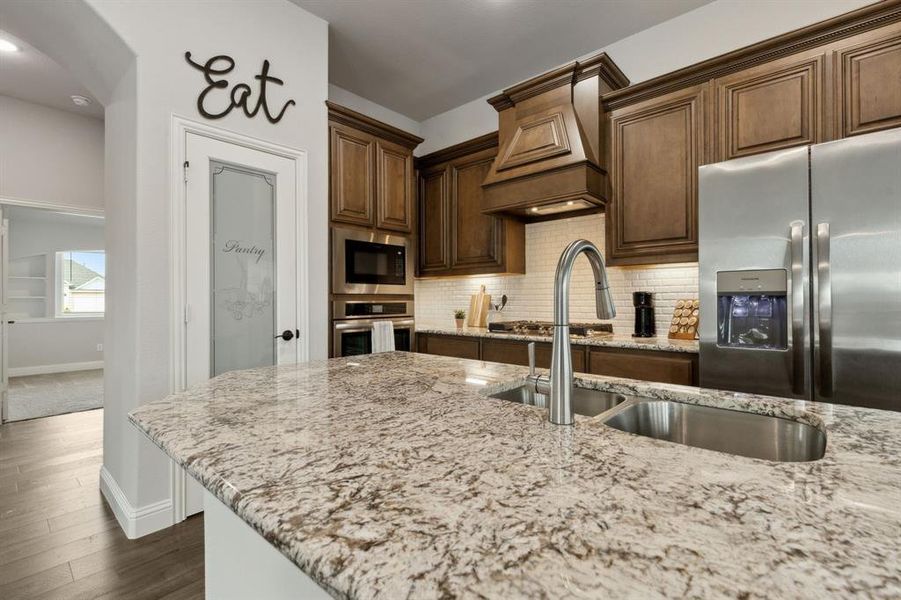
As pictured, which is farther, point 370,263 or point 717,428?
point 370,263

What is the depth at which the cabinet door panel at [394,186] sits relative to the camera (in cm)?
357

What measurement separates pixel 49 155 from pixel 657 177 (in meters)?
5.54

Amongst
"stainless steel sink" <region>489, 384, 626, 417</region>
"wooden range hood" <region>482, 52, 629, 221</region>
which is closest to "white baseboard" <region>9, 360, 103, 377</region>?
"wooden range hood" <region>482, 52, 629, 221</region>

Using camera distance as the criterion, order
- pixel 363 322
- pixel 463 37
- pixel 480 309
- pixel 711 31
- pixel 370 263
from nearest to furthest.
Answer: pixel 711 31
pixel 463 37
pixel 363 322
pixel 370 263
pixel 480 309

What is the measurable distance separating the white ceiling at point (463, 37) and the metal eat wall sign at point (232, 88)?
0.65m

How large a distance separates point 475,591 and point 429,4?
335cm

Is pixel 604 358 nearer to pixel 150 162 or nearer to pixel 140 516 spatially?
pixel 140 516

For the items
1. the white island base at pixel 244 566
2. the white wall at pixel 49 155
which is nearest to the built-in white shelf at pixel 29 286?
the white wall at pixel 49 155

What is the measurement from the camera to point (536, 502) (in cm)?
58

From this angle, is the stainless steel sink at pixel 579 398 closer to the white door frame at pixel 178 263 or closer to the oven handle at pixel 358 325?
the white door frame at pixel 178 263

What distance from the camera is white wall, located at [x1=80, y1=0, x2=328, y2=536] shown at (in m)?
2.18

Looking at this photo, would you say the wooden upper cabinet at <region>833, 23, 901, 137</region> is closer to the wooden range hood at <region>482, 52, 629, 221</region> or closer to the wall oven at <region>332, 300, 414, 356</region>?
the wooden range hood at <region>482, 52, 629, 221</region>

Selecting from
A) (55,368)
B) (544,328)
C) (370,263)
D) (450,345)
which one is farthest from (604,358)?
(55,368)

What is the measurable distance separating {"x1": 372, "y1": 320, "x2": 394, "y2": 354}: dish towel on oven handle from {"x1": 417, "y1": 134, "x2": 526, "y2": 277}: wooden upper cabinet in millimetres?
887
